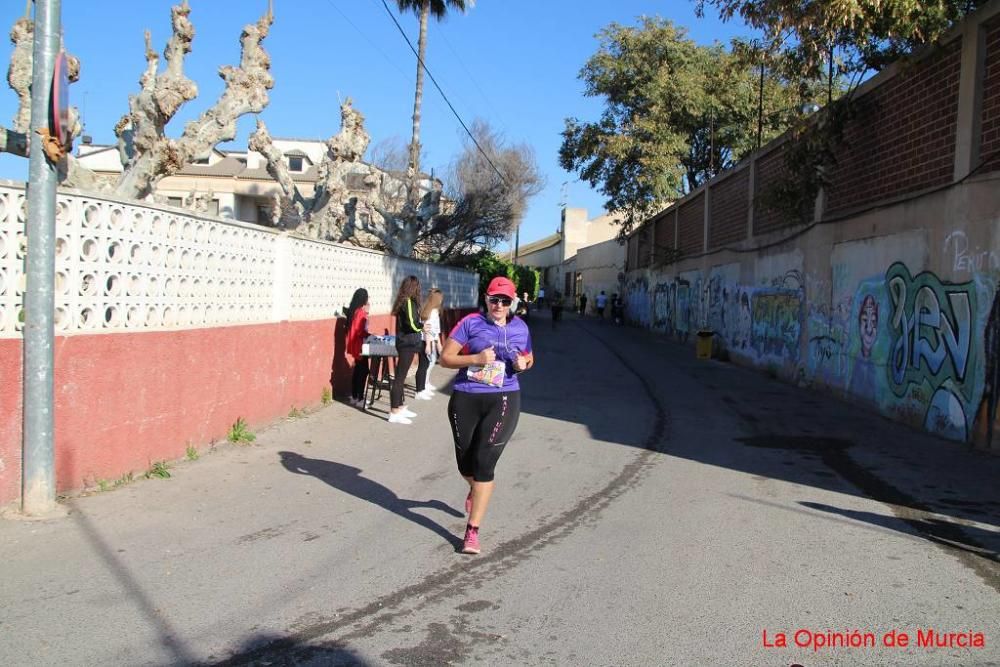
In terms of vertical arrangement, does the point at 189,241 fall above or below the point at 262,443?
above

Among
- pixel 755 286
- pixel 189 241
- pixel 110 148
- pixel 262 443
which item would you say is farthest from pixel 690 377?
pixel 110 148

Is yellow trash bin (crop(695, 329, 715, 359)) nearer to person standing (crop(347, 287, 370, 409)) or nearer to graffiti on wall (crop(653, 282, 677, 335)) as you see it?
graffiti on wall (crop(653, 282, 677, 335))

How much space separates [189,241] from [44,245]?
199cm

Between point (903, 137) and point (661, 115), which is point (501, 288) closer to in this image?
point (903, 137)

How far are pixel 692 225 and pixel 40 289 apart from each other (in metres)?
23.7

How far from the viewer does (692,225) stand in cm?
2678

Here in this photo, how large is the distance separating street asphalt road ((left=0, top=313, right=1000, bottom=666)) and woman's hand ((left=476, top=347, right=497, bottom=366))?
1252 mm

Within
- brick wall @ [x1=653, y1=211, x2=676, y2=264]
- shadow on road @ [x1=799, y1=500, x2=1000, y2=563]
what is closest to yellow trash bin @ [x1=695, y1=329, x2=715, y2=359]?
brick wall @ [x1=653, y1=211, x2=676, y2=264]

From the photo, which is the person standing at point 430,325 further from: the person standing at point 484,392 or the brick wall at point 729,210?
the brick wall at point 729,210

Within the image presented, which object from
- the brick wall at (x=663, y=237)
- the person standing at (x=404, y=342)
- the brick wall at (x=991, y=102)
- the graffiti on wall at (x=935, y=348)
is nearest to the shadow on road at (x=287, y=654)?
the person standing at (x=404, y=342)

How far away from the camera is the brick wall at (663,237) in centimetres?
3062

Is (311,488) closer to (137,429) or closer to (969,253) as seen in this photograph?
(137,429)

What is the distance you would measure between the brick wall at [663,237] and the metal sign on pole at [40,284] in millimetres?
26330

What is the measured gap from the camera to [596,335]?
30000 mm
